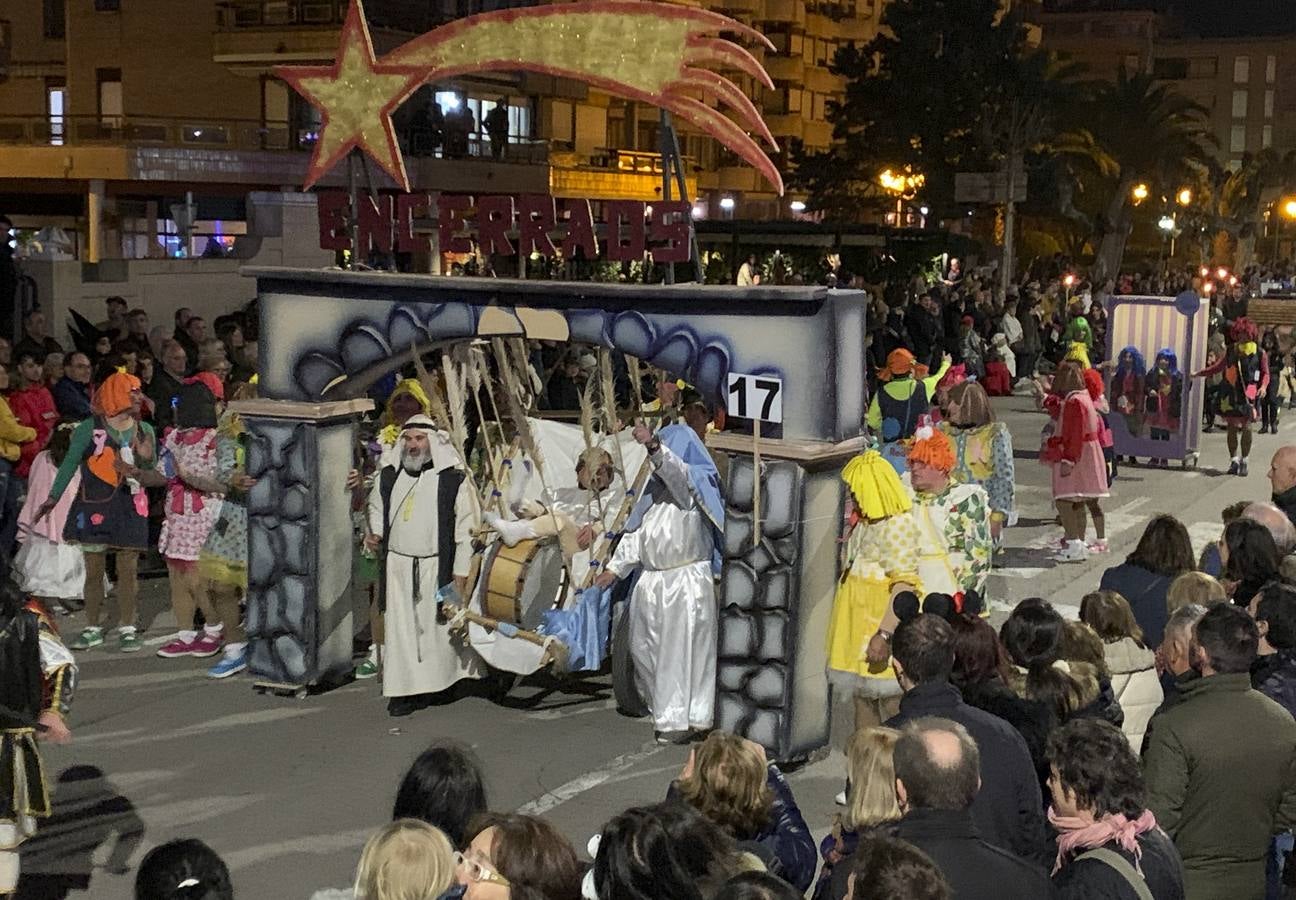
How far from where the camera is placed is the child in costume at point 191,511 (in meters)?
11.2

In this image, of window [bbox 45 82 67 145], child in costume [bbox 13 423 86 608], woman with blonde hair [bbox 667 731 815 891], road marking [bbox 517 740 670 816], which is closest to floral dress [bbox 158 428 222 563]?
child in costume [bbox 13 423 86 608]

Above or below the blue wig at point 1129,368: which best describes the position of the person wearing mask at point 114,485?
below

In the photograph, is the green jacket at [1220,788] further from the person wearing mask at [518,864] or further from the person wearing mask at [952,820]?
the person wearing mask at [518,864]

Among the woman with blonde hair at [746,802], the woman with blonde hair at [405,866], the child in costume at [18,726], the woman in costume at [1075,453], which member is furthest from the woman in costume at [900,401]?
the woman with blonde hair at [405,866]

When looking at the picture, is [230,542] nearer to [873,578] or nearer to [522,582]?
[522,582]

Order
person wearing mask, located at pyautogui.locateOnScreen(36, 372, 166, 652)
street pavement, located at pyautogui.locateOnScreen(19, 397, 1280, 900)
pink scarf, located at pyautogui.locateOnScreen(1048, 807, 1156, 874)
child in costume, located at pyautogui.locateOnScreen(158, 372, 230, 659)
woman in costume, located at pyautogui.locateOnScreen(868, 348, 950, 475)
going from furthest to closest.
→ 1. woman in costume, located at pyautogui.locateOnScreen(868, 348, 950, 475)
2. person wearing mask, located at pyautogui.locateOnScreen(36, 372, 166, 652)
3. child in costume, located at pyautogui.locateOnScreen(158, 372, 230, 659)
4. street pavement, located at pyautogui.locateOnScreen(19, 397, 1280, 900)
5. pink scarf, located at pyautogui.locateOnScreen(1048, 807, 1156, 874)

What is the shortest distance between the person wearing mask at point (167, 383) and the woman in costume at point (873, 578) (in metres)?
6.52

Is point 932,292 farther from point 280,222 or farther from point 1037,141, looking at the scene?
point 1037,141

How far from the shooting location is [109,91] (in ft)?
117

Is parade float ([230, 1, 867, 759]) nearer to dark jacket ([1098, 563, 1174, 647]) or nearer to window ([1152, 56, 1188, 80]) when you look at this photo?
dark jacket ([1098, 563, 1174, 647])

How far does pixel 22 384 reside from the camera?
13195 mm

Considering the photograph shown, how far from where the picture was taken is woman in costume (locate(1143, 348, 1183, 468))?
1947cm

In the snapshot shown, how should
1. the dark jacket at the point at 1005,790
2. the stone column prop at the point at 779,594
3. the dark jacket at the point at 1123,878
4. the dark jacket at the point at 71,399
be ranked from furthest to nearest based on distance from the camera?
1. the dark jacket at the point at 71,399
2. the stone column prop at the point at 779,594
3. the dark jacket at the point at 1005,790
4. the dark jacket at the point at 1123,878

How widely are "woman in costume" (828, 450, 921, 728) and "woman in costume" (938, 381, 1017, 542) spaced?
3296 mm
